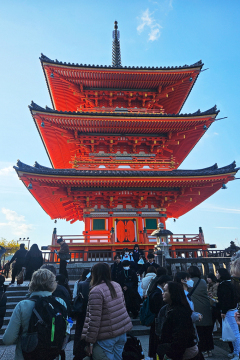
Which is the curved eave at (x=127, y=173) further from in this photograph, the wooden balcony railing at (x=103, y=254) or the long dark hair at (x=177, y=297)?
the long dark hair at (x=177, y=297)

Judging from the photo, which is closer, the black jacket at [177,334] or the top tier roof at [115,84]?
the black jacket at [177,334]

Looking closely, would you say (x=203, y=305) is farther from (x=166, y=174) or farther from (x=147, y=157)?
(x=147, y=157)

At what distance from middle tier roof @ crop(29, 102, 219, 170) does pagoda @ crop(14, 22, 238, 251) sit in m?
0.07

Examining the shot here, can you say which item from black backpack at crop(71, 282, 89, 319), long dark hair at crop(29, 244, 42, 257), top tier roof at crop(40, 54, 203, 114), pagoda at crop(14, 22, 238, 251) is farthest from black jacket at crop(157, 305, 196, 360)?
top tier roof at crop(40, 54, 203, 114)

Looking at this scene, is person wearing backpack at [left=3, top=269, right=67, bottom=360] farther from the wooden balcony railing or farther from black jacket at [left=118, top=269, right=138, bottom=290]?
the wooden balcony railing

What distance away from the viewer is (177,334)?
2832 millimetres

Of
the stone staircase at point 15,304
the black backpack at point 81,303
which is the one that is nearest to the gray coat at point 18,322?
the black backpack at point 81,303

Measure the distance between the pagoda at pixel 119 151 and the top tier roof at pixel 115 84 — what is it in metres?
0.07

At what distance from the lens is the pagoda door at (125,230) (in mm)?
14852

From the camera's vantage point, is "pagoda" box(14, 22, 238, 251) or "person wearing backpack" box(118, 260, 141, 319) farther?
"pagoda" box(14, 22, 238, 251)

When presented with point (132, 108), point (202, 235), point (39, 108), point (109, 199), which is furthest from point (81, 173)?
point (202, 235)

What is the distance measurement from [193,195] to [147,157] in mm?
4376

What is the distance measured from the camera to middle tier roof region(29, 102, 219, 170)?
48.9 feet

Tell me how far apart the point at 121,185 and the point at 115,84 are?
27.3 ft
